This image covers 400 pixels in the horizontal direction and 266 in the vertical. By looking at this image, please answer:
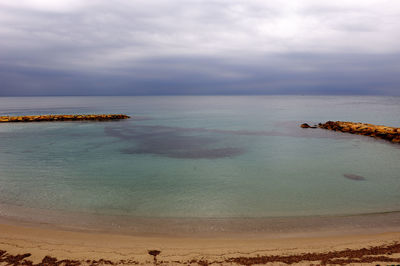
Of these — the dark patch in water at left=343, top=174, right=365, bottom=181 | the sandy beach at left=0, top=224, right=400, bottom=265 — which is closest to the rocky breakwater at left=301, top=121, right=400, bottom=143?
the dark patch in water at left=343, top=174, right=365, bottom=181

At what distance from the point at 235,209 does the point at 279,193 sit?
344cm

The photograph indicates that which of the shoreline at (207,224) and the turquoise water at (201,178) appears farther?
the turquoise water at (201,178)

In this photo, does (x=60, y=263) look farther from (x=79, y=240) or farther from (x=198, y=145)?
(x=198, y=145)

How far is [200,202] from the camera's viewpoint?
40.7ft

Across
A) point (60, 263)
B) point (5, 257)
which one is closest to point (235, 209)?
point (60, 263)

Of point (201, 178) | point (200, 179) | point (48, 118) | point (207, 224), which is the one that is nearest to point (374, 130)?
point (201, 178)

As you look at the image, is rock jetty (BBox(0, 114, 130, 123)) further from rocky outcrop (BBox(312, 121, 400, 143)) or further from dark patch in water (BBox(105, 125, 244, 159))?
rocky outcrop (BBox(312, 121, 400, 143))

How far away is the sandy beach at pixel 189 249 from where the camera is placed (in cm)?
753

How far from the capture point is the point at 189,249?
827 centimetres

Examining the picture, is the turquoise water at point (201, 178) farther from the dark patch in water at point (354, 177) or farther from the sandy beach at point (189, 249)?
the sandy beach at point (189, 249)

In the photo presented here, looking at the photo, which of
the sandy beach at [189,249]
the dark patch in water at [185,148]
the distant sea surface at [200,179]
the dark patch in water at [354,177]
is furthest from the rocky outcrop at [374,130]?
the sandy beach at [189,249]

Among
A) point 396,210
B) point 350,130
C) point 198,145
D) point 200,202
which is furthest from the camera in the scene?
point 350,130

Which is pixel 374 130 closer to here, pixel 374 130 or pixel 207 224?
pixel 374 130

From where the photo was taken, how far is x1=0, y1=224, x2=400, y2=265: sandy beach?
753cm
